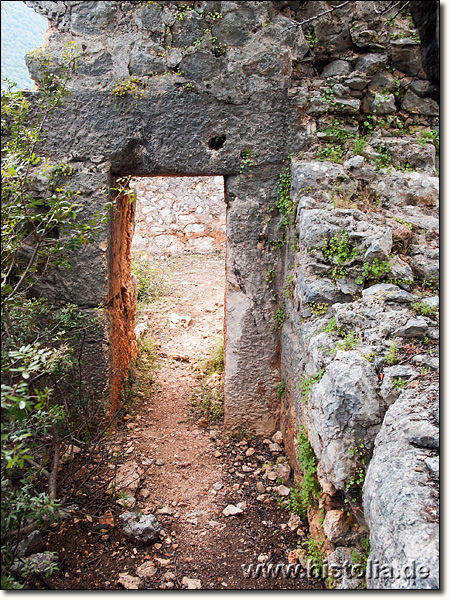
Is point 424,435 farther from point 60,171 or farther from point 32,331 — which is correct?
point 60,171

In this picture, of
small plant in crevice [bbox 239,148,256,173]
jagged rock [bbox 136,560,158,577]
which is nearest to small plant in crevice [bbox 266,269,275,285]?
small plant in crevice [bbox 239,148,256,173]

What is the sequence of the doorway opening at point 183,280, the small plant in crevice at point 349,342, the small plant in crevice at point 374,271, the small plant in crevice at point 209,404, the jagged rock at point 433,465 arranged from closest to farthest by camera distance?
the jagged rock at point 433,465 → the small plant in crevice at point 349,342 → the small plant in crevice at point 374,271 → the small plant in crevice at point 209,404 → the doorway opening at point 183,280

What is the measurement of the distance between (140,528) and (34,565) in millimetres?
723

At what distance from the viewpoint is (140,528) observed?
292 cm

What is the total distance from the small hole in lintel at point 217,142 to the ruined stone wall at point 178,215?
4760mm

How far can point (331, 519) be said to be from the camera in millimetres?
2373

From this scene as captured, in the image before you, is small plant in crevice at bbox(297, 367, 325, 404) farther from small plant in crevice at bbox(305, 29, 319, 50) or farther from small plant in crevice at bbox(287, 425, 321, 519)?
small plant in crevice at bbox(305, 29, 319, 50)

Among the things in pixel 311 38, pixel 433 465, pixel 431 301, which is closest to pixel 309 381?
pixel 431 301

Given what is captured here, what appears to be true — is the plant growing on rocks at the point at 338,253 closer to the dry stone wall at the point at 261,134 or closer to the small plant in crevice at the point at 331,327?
the dry stone wall at the point at 261,134

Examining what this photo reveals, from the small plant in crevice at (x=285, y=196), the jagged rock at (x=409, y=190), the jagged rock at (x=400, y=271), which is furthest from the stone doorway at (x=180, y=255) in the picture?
the jagged rock at (x=400, y=271)

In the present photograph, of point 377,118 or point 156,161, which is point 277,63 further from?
point 156,161

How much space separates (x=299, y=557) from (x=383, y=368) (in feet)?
4.49

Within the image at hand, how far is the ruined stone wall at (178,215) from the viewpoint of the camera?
28.0 feet

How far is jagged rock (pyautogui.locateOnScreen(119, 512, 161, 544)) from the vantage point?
114 inches
